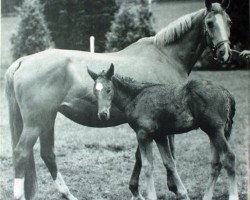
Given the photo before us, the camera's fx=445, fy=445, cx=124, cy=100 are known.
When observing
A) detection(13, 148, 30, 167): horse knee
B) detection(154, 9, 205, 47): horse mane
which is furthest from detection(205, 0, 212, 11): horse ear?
detection(13, 148, 30, 167): horse knee

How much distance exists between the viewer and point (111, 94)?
490cm

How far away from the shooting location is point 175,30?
19.4ft

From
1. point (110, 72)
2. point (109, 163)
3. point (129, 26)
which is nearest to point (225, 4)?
point (110, 72)

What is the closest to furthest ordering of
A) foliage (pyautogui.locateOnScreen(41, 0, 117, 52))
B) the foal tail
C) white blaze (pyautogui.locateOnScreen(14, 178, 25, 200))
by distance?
1. white blaze (pyautogui.locateOnScreen(14, 178, 25, 200))
2. the foal tail
3. foliage (pyautogui.locateOnScreen(41, 0, 117, 52))

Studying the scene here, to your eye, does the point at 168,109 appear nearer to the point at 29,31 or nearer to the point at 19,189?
the point at 19,189

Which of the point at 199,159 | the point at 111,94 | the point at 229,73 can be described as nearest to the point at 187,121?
the point at 111,94

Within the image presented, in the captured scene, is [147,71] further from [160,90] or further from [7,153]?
[7,153]

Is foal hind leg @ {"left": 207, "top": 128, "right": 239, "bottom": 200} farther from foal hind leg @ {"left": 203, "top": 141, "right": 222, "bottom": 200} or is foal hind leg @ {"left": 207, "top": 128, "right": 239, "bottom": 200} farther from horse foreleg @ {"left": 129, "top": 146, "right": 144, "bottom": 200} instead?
horse foreleg @ {"left": 129, "top": 146, "right": 144, "bottom": 200}

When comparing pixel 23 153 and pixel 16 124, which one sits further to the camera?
pixel 16 124

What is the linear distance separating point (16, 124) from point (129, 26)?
6.90 meters

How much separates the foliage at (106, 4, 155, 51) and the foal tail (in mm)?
4994

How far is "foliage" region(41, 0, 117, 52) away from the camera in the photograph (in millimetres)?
7367

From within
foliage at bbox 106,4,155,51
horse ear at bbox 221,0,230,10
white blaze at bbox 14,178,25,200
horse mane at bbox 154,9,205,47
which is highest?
horse ear at bbox 221,0,230,10

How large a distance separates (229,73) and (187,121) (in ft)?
39.9
